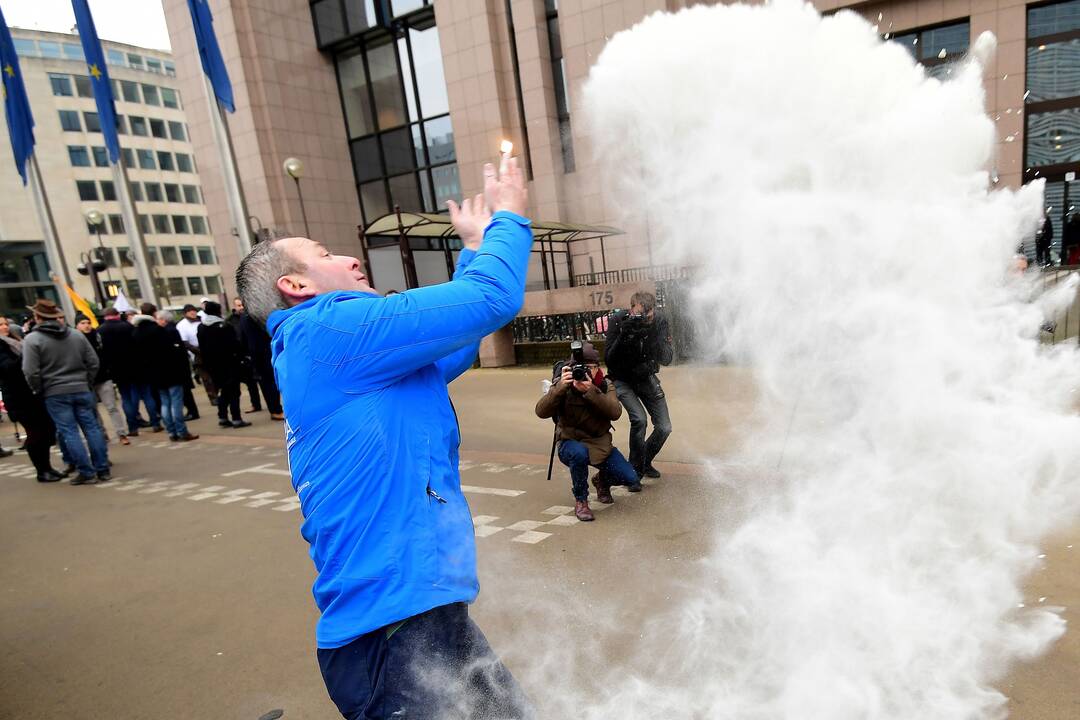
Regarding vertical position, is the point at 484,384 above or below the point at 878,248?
below

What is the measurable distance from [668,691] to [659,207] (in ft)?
10.7

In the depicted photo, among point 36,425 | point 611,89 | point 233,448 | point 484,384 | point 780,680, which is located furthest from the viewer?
point 484,384

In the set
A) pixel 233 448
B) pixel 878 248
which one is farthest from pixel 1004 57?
pixel 233 448

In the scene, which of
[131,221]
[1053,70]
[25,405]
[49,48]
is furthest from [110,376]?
[49,48]

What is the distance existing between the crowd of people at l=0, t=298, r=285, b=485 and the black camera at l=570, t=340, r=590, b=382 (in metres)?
3.29

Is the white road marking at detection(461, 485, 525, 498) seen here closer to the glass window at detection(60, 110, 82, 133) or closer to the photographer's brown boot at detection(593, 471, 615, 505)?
the photographer's brown boot at detection(593, 471, 615, 505)

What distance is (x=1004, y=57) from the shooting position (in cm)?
1272

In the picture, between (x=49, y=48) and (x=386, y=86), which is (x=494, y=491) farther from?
(x=49, y=48)

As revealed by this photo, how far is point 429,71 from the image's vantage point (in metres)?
20.4

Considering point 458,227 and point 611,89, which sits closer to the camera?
point 458,227

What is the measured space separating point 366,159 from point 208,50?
33.4 ft

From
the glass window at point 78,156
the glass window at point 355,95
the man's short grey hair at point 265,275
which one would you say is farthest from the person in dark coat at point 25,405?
the glass window at point 78,156

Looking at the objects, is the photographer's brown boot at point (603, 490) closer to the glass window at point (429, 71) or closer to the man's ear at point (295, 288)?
the man's ear at point (295, 288)

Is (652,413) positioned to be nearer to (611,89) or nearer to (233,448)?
(611,89)
